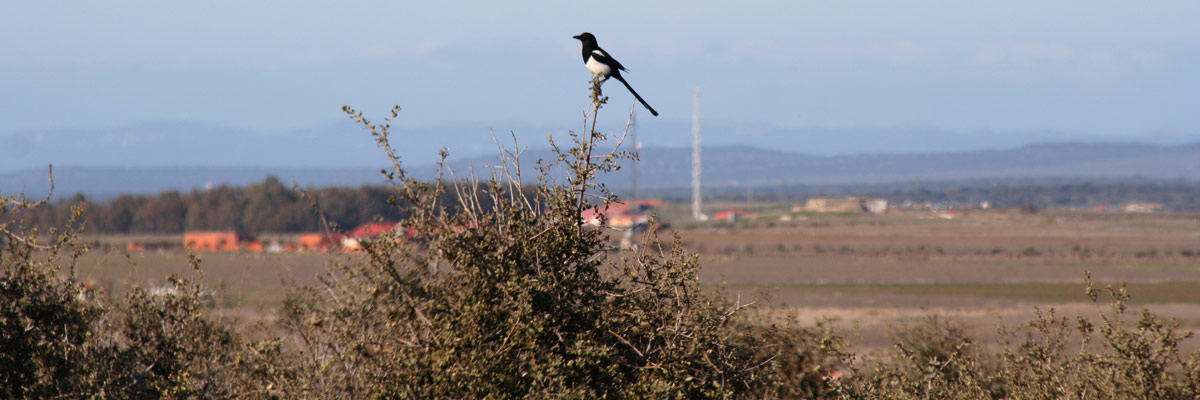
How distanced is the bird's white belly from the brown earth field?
830 cm

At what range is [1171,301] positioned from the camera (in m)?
38.1

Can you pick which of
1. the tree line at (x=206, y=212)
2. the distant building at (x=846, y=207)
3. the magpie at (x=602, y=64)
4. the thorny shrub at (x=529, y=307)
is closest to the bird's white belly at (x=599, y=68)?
the magpie at (x=602, y=64)

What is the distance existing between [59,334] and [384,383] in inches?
119

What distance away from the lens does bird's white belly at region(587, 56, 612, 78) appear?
7.99 meters

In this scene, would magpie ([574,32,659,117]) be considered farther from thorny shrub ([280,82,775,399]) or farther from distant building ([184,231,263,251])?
distant building ([184,231,263,251])

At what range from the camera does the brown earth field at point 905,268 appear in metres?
32.9

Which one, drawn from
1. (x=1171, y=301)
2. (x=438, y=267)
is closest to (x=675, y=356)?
(x=438, y=267)

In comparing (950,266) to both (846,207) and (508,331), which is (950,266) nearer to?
(508,331)

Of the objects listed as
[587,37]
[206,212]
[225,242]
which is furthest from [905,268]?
[587,37]

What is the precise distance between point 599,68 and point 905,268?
46616 mm

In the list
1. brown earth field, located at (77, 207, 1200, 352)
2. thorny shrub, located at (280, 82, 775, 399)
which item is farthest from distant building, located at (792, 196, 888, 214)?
thorny shrub, located at (280, 82, 775, 399)

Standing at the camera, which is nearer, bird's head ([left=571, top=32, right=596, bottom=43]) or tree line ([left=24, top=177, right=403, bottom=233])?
bird's head ([left=571, top=32, right=596, bottom=43])

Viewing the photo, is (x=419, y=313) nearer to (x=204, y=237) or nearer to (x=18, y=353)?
(x=18, y=353)

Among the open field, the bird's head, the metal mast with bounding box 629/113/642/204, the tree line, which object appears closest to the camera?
the metal mast with bounding box 629/113/642/204
